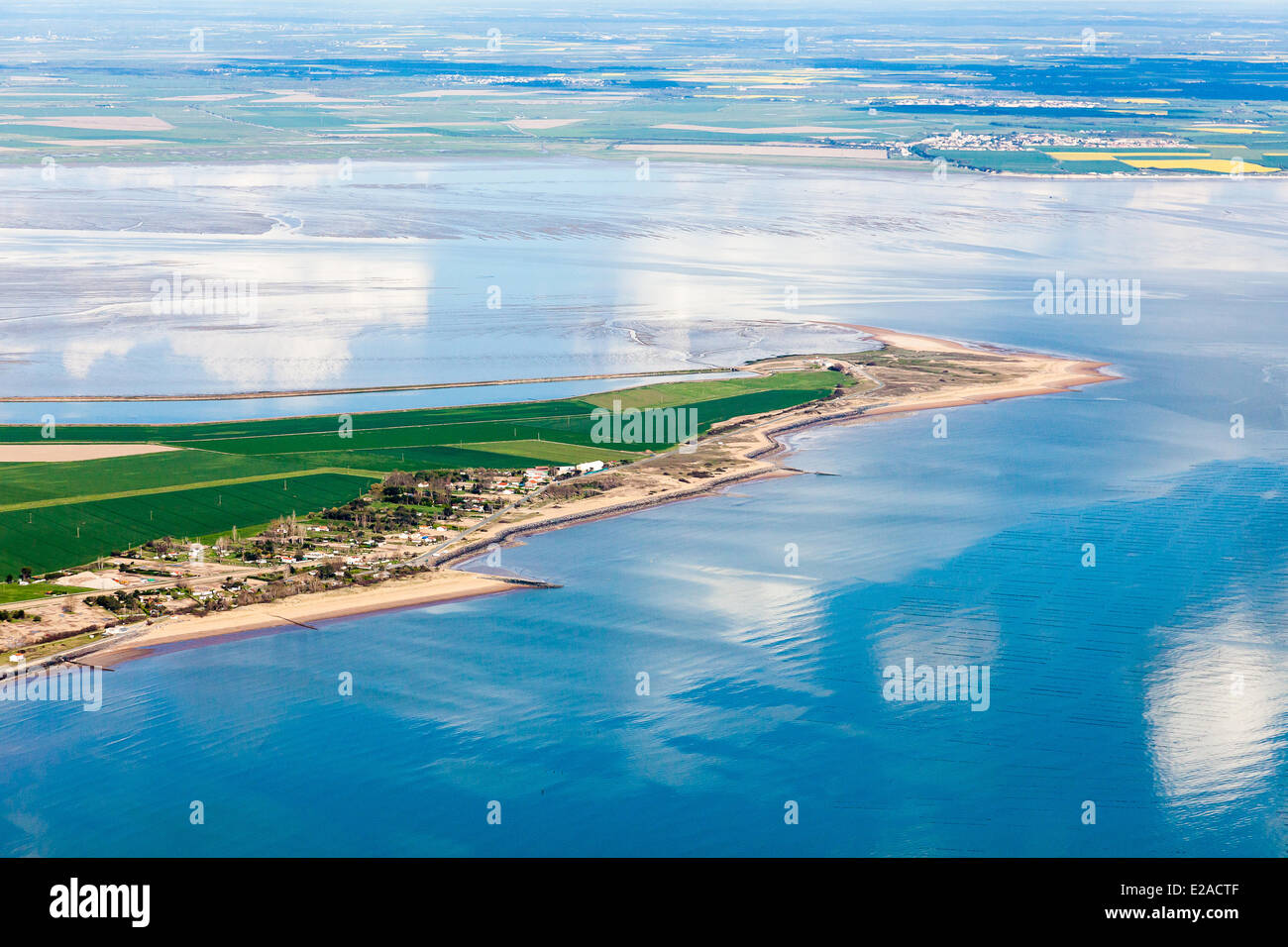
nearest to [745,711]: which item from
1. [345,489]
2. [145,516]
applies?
[345,489]

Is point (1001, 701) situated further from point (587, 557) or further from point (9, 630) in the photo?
point (9, 630)

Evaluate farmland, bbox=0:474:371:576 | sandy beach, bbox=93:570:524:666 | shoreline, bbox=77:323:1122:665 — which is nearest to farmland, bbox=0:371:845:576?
farmland, bbox=0:474:371:576

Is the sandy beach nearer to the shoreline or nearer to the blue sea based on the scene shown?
the shoreline

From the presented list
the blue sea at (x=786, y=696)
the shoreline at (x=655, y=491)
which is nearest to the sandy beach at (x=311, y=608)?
the shoreline at (x=655, y=491)

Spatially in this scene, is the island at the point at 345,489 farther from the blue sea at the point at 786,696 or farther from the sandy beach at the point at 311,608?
the blue sea at the point at 786,696

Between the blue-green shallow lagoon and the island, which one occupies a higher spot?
the island
